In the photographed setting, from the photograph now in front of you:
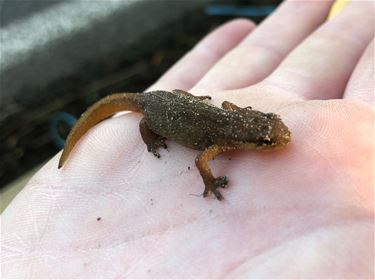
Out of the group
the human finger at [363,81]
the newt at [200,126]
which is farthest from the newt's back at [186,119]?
the human finger at [363,81]

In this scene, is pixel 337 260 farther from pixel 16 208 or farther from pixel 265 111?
pixel 16 208

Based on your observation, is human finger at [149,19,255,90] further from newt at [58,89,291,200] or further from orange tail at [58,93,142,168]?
newt at [58,89,291,200]

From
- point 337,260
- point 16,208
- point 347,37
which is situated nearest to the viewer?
point 337,260

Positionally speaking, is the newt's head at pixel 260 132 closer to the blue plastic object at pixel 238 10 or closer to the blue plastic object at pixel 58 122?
the blue plastic object at pixel 58 122

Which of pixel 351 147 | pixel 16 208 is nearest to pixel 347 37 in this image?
pixel 351 147

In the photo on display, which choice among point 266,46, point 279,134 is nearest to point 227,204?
point 279,134

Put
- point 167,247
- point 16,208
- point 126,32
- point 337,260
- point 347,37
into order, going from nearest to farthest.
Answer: point 337,260
point 167,247
point 16,208
point 347,37
point 126,32

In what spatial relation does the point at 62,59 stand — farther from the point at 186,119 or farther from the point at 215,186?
the point at 215,186
